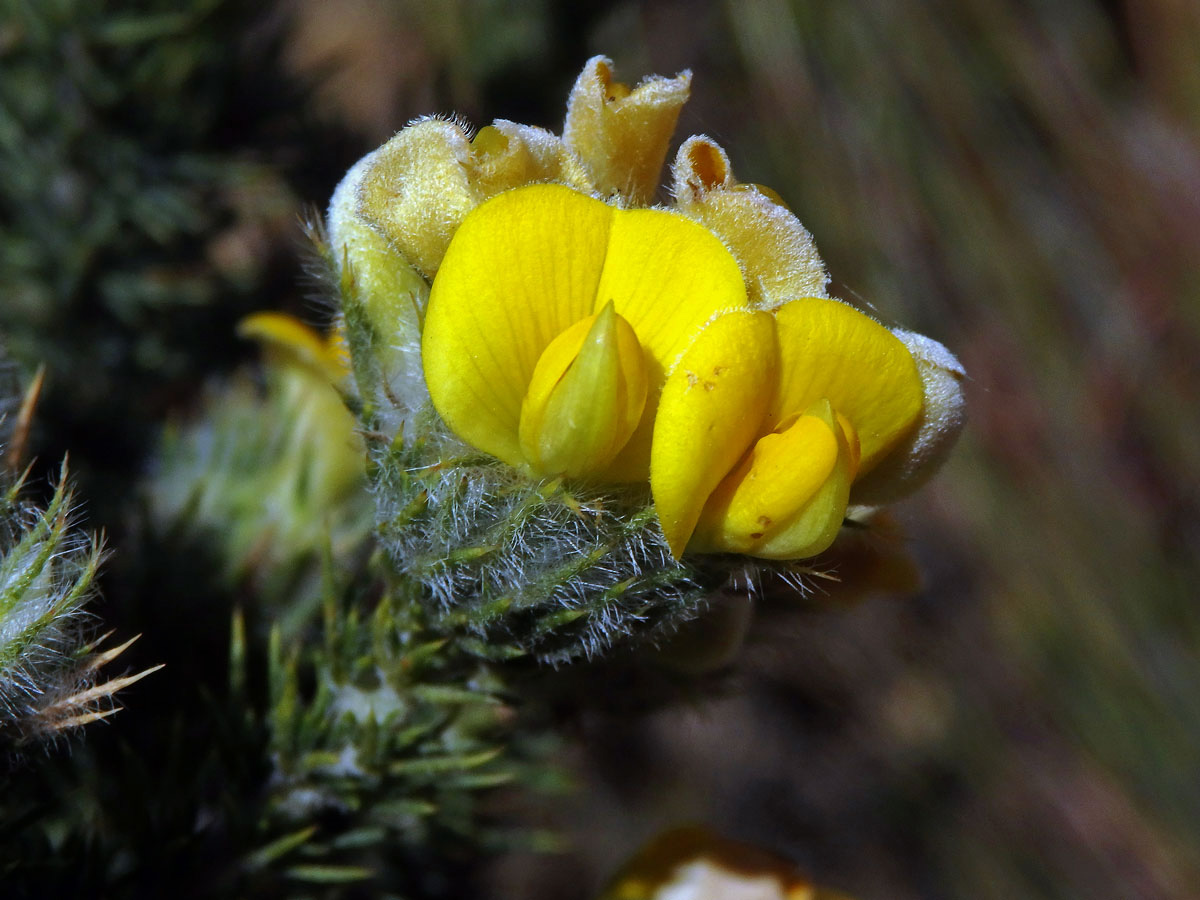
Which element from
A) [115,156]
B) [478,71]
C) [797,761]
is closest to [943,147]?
[478,71]

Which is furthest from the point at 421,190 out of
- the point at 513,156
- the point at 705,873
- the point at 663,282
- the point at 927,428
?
the point at 705,873

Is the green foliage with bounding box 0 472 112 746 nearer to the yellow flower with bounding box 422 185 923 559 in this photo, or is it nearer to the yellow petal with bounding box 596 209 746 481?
the yellow flower with bounding box 422 185 923 559

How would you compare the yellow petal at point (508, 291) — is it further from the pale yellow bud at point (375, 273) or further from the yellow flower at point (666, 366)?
the pale yellow bud at point (375, 273)

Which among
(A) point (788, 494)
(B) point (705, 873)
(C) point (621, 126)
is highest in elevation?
(C) point (621, 126)

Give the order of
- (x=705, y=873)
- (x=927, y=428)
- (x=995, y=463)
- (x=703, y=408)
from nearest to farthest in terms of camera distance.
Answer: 1. (x=703, y=408)
2. (x=927, y=428)
3. (x=705, y=873)
4. (x=995, y=463)

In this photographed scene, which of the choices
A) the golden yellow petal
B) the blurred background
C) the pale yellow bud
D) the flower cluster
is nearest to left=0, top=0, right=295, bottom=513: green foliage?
the pale yellow bud

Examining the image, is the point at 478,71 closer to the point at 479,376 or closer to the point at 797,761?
the point at 479,376

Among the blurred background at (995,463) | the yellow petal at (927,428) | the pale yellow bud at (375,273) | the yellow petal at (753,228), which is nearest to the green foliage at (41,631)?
the pale yellow bud at (375,273)

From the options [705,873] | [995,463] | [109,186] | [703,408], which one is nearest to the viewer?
[703,408]

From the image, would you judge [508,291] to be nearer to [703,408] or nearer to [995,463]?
[703,408]
